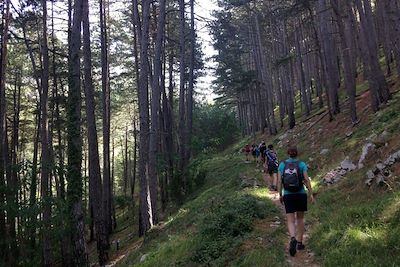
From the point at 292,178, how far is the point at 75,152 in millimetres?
7294

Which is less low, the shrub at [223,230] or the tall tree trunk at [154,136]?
the tall tree trunk at [154,136]

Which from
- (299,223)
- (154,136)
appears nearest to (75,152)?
(154,136)

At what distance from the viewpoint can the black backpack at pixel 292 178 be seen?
6.46 m

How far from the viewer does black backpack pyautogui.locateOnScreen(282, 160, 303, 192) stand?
21.2ft

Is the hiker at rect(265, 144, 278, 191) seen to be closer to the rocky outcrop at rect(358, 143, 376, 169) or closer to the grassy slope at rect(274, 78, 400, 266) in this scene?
the grassy slope at rect(274, 78, 400, 266)

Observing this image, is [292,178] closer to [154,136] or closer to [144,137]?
[144,137]

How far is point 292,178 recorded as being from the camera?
6457 mm

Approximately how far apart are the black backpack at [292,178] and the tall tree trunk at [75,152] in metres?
6.89

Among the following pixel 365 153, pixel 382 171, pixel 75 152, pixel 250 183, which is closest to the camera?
pixel 382 171

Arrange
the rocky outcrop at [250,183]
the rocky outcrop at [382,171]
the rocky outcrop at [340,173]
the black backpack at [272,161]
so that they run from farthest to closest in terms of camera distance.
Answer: the rocky outcrop at [250,183], the black backpack at [272,161], the rocky outcrop at [340,173], the rocky outcrop at [382,171]

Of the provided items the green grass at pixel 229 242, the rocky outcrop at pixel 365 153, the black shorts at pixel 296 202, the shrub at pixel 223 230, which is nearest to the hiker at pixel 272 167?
the green grass at pixel 229 242

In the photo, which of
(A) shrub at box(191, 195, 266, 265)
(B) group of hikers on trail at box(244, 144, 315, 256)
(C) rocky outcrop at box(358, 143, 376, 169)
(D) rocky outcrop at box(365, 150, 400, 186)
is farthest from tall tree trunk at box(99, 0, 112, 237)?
(B) group of hikers on trail at box(244, 144, 315, 256)

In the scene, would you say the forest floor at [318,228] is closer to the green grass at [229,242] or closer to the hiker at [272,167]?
the green grass at [229,242]

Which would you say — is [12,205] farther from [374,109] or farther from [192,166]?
[374,109]
